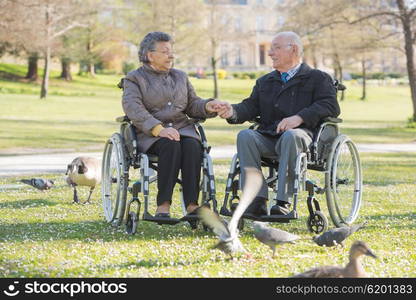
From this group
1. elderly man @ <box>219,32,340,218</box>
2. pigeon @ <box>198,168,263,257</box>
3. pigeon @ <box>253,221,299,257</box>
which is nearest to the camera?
pigeon @ <box>198,168,263,257</box>

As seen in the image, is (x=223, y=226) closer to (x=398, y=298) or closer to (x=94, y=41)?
(x=398, y=298)

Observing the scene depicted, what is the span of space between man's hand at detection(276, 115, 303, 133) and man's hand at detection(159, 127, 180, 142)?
767 millimetres

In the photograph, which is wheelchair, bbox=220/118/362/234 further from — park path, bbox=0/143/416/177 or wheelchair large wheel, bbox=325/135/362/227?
park path, bbox=0/143/416/177

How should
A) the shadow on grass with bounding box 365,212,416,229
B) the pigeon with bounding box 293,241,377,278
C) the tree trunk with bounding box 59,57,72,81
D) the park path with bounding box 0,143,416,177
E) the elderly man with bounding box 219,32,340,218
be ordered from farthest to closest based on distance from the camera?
the tree trunk with bounding box 59,57,72,81 → the park path with bounding box 0,143,416,177 → the shadow on grass with bounding box 365,212,416,229 → the elderly man with bounding box 219,32,340,218 → the pigeon with bounding box 293,241,377,278

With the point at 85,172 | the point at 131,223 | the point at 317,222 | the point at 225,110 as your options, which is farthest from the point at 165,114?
the point at 85,172

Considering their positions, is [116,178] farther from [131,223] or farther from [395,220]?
[395,220]

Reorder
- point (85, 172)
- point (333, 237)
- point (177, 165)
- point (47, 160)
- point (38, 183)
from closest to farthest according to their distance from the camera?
1. point (333, 237)
2. point (177, 165)
3. point (85, 172)
4. point (38, 183)
5. point (47, 160)

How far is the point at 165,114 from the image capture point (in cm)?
657

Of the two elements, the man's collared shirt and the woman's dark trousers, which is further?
the man's collared shirt

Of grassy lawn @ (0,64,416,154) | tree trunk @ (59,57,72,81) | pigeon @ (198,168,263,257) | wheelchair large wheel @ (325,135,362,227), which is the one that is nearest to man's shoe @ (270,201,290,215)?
wheelchair large wheel @ (325,135,362,227)

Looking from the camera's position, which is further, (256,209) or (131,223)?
(131,223)

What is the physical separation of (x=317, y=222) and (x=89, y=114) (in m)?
25.2

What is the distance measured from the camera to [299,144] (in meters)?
6.19

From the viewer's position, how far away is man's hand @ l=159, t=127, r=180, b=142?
6254 mm
